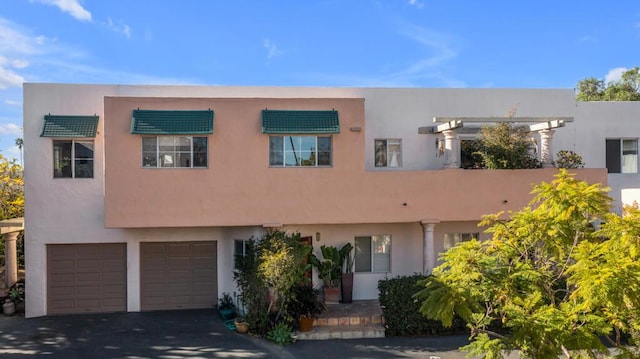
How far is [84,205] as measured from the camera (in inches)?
588

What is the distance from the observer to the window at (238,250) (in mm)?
14843

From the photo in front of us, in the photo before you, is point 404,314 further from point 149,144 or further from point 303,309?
point 149,144

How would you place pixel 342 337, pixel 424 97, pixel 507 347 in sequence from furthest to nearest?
pixel 424 97 < pixel 342 337 < pixel 507 347

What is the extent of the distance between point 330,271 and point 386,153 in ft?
14.8

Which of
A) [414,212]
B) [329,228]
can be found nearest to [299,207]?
[329,228]

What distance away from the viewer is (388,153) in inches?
643

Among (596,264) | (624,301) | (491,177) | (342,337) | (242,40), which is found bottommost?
(342,337)

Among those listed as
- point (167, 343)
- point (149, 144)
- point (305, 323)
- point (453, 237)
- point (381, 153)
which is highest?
point (149, 144)

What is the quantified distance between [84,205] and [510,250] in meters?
12.7

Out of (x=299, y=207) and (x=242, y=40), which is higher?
(x=242, y=40)

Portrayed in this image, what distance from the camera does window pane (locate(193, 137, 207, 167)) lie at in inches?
553

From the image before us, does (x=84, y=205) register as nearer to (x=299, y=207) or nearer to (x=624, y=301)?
(x=299, y=207)

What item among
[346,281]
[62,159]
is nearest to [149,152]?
[62,159]

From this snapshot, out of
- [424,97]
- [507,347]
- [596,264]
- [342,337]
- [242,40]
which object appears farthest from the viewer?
[424,97]
